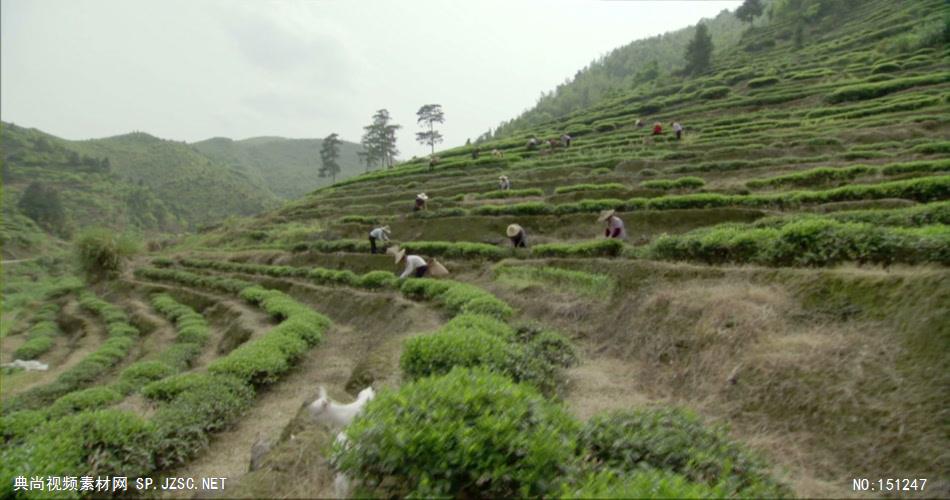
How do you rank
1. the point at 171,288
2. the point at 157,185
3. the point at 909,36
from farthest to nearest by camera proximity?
the point at 157,185, the point at 909,36, the point at 171,288

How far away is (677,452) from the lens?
3.64 metres

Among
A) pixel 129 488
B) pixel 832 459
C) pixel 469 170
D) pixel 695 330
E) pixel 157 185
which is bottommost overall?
pixel 129 488

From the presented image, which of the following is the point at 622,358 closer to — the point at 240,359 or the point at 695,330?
the point at 695,330

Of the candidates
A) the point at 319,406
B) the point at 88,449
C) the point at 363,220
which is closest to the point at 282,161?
the point at 363,220

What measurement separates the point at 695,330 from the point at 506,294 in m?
5.64

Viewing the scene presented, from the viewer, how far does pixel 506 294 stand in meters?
11.9

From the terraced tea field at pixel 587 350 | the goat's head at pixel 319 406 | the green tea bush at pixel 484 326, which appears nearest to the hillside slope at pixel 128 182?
the terraced tea field at pixel 587 350

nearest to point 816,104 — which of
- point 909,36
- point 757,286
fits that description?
point 909,36

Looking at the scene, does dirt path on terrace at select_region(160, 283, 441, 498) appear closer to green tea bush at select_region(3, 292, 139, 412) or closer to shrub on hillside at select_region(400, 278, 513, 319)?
shrub on hillside at select_region(400, 278, 513, 319)

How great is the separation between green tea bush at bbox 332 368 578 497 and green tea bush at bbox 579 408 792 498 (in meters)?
0.49

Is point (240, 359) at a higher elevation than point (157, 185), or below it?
below

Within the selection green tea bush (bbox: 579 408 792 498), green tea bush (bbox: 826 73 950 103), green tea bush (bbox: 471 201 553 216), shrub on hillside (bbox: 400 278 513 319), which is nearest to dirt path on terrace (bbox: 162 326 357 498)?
shrub on hillside (bbox: 400 278 513 319)

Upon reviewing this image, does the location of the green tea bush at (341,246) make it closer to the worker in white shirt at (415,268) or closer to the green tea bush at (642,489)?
the worker in white shirt at (415,268)

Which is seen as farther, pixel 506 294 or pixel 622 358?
pixel 506 294
